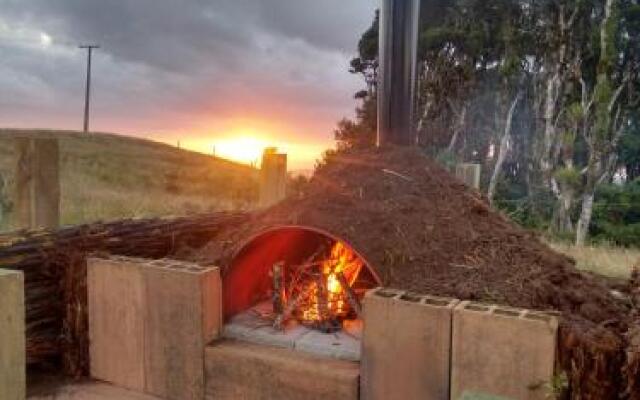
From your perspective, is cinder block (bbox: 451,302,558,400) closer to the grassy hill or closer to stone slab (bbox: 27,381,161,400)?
stone slab (bbox: 27,381,161,400)

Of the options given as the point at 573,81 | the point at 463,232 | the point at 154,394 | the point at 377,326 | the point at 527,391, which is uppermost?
the point at 573,81

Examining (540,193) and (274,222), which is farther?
(540,193)

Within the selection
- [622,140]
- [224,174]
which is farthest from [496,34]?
[224,174]

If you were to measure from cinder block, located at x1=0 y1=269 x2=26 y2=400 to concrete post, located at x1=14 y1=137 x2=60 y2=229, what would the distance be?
7.13 ft

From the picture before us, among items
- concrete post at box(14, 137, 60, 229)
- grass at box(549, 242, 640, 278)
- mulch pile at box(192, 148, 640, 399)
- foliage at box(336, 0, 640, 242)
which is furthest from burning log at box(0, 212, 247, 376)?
foliage at box(336, 0, 640, 242)

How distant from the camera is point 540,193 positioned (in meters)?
22.1

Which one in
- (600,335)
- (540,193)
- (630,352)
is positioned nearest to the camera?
(630,352)

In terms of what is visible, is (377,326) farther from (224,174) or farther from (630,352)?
(224,174)

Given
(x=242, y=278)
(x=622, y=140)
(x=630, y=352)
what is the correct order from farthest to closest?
1. (x=622, y=140)
2. (x=242, y=278)
3. (x=630, y=352)

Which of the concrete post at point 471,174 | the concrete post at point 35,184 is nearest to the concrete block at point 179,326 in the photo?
the concrete post at point 35,184

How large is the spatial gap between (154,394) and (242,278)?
106 cm

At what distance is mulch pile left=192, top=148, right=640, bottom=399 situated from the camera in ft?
9.71

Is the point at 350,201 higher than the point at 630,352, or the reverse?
the point at 350,201

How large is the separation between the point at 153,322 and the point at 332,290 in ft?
4.39
